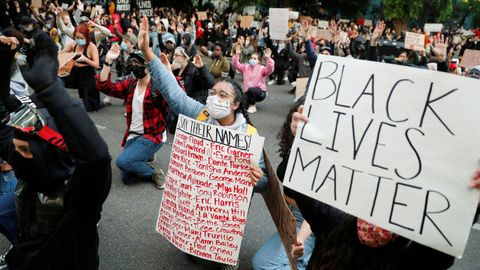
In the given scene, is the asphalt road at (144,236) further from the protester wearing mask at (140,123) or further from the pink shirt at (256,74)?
the pink shirt at (256,74)

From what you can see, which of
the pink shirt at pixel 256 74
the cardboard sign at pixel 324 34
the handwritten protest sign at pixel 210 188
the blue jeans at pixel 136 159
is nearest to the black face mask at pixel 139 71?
the blue jeans at pixel 136 159

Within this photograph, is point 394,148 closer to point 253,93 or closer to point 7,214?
point 7,214

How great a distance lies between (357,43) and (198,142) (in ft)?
33.3

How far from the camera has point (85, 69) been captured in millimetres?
7719

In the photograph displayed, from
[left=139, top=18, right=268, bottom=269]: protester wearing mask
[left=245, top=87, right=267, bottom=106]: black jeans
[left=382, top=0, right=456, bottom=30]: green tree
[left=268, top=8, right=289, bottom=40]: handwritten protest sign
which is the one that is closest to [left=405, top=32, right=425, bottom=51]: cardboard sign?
[left=268, top=8, right=289, bottom=40]: handwritten protest sign

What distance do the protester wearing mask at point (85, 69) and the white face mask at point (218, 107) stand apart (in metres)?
4.90

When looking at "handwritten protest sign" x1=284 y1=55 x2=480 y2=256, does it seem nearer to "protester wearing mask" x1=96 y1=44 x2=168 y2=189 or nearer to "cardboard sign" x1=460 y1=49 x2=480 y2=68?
"protester wearing mask" x1=96 y1=44 x2=168 y2=189

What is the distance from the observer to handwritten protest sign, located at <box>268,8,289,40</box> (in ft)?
27.8

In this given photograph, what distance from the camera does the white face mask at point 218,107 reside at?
311cm

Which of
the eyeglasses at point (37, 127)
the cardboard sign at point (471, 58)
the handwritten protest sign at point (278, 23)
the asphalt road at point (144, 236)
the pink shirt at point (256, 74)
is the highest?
the handwritten protest sign at point (278, 23)

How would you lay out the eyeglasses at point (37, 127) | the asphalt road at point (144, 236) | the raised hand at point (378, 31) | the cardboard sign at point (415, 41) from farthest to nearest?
the cardboard sign at point (415, 41) → the raised hand at point (378, 31) → the asphalt road at point (144, 236) → the eyeglasses at point (37, 127)

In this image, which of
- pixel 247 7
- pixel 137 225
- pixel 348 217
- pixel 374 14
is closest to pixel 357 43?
pixel 137 225

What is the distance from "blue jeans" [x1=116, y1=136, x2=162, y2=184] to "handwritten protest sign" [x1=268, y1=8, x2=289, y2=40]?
4.86m

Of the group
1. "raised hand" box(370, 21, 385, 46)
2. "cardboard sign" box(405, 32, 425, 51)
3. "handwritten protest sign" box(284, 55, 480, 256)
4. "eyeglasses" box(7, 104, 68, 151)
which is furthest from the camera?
"cardboard sign" box(405, 32, 425, 51)
